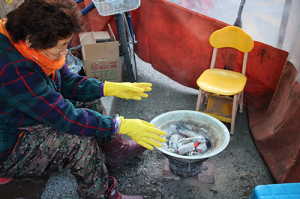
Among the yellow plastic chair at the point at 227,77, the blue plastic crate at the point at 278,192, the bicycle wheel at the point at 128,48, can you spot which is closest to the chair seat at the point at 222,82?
the yellow plastic chair at the point at 227,77

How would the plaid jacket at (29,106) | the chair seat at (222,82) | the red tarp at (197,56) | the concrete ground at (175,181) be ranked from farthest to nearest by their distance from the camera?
the chair seat at (222,82) → the red tarp at (197,56) → the concrete ground at (175,181) → the plaid jacket at (29,106)

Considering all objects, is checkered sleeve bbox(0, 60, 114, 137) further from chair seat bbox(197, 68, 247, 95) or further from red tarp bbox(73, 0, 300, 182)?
red tarp bbox(73, 0, 300, 182)

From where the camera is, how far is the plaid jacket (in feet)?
3.91

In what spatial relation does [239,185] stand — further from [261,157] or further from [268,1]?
[268,1]

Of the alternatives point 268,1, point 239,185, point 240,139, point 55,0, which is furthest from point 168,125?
point 268,1

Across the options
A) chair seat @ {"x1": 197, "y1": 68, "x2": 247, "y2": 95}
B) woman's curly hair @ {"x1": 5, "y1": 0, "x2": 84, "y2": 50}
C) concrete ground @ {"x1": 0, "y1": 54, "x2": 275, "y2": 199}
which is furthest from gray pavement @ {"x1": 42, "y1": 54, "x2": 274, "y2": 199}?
woman's curly hair @ {"x1": 5, "y1": 0, "x2": 84, "y2": 50}

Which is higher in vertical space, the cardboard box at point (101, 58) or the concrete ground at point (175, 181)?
the cardboard box at point (101, 58)

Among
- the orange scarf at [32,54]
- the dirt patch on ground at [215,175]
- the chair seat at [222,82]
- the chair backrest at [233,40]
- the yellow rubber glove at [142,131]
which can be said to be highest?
the orange scarf at [32,54]

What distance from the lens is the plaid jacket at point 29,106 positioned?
3.91 feet

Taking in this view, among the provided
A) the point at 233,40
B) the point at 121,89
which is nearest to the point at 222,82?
the point at 233,40

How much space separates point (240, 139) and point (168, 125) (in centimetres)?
108

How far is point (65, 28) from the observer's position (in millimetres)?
1198

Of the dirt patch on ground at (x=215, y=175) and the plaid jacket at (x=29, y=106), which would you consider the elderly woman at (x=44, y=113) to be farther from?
the dirt patch on ground at (x=215, y=175)

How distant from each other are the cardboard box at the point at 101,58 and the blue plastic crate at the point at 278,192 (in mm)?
2306
